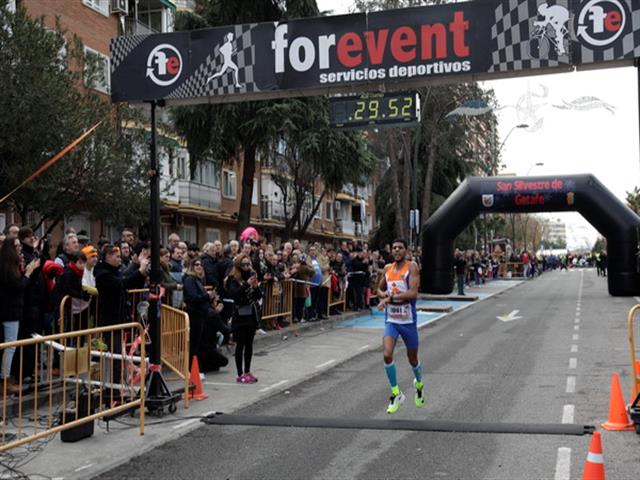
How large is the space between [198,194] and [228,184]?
4731mm

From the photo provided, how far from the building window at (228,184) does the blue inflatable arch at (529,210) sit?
1611cm

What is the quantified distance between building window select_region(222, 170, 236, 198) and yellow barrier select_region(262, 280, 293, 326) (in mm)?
23990

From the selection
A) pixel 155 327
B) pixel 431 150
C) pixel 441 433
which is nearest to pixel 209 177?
pixel 431 150

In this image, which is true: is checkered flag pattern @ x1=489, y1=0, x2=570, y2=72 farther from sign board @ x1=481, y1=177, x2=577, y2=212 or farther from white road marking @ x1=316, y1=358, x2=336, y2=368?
sign board @ x1=481, y1=177, x2=577, y2=212

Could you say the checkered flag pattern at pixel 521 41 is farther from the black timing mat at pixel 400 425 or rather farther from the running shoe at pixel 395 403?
the black timing mat at pixel 400 425

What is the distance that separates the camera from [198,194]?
3644 centimetres

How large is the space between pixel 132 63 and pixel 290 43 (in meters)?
2.25

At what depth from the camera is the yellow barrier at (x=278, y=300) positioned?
1580 centimetres

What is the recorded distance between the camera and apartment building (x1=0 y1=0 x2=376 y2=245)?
26.6 meters

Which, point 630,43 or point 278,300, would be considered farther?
point 278,300

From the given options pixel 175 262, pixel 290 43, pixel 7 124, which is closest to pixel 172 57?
pixel 290 43

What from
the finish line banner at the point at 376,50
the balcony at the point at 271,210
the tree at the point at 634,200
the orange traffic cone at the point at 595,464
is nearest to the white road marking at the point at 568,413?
the orange traffic cone at the point at 595,464

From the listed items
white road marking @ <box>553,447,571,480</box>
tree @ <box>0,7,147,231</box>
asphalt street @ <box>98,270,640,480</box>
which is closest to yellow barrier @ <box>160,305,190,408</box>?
asphalt street @ <box>98,270,640,480</box>

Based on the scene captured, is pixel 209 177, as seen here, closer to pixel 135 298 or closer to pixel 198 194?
pixel 198 194
